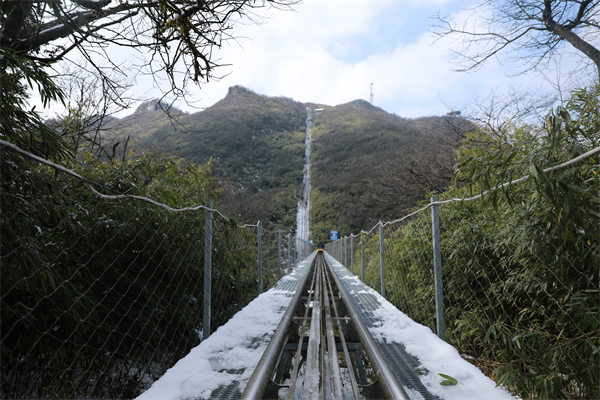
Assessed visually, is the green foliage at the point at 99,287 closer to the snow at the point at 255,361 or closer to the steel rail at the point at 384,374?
the snow at the point at 255,361

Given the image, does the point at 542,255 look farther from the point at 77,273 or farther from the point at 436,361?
the point at 77,273

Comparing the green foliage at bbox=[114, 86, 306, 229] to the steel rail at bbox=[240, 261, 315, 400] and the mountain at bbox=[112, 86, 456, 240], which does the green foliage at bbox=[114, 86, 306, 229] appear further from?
the steel rail at bbox=[240, 261, 315, 400]

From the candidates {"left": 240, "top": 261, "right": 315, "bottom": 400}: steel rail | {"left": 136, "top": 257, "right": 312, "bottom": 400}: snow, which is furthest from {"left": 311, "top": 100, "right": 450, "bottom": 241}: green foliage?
{"left": 240, "top": 261, "right": 315, "bottom": 400}: steel rail

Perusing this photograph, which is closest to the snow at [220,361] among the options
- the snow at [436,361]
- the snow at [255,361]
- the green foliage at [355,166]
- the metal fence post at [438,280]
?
the snow at [255,361]

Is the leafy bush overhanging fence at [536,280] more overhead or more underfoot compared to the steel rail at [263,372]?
more overhead

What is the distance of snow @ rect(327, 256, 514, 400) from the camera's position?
1127 millimetres

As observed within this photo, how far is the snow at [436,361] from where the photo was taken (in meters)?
1.13

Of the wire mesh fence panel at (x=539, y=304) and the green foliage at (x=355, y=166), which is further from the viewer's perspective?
the green foliage at (x=355, y=166)

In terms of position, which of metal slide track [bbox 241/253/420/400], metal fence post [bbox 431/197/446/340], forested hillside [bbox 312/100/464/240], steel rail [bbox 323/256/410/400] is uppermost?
forested hillside [bbox 312/100/464/240]

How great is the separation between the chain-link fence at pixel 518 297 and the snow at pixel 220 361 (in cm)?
108

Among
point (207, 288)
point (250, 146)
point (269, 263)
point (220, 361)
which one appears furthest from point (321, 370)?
point (250, 146)

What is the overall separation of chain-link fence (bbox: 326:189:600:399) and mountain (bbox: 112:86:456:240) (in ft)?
14.7

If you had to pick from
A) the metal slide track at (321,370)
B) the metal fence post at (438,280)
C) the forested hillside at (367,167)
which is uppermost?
the forested hillside at (367,167)

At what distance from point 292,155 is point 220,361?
4227 centimetres
